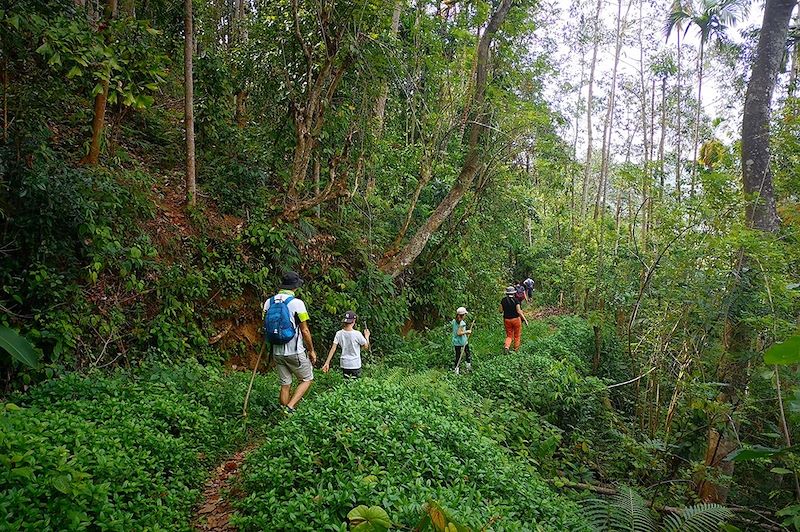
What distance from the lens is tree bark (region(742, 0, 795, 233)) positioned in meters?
7.26

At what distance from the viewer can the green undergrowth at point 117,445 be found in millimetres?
2869

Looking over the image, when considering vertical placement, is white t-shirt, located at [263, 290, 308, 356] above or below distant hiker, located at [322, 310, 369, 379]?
above

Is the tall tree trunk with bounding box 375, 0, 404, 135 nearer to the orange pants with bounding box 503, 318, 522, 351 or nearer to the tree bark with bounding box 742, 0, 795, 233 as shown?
the orange pants with bounding box 503, 318, 522, 351

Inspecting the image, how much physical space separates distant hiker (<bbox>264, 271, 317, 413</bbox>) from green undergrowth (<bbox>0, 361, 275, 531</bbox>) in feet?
2.03

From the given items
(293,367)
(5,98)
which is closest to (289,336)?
(293,367)

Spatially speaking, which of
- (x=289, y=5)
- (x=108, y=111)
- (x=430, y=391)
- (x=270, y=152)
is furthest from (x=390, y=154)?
(x=430, y=391)

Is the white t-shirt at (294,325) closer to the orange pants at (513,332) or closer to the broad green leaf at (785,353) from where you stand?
the broad green leaf at (785,353)

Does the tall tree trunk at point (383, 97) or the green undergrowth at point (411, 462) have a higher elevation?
the tall tree trunk at point (383, 97)

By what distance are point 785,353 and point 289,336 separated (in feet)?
14.7

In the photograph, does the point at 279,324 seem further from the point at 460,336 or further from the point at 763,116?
the point at 763,116

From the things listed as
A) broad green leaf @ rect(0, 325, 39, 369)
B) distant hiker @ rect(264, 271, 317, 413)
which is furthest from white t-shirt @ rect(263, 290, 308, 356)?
broad green leaf @ rect(0, 325, 39, 369)

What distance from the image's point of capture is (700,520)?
4.52 metres

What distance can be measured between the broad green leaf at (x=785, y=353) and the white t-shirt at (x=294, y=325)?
4347 mm

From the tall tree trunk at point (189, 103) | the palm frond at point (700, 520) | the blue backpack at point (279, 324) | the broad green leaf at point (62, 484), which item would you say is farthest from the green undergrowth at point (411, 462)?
the tall tree trunk at point (189, 103)
